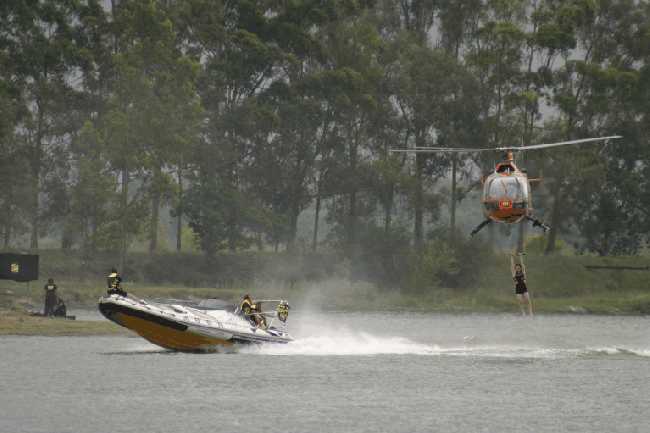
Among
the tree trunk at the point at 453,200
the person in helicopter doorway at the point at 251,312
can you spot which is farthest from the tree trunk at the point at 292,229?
the person in helicopter doorway at the point at 251,312

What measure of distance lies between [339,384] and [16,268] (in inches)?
1431

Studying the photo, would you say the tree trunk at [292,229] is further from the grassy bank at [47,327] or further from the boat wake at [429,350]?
the grassy bank at [47,327]

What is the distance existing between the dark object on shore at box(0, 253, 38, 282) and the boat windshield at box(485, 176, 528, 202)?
46416mm

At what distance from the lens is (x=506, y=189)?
2264 inches

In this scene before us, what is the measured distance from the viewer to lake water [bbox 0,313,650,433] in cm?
5388

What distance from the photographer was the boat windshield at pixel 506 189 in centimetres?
5734

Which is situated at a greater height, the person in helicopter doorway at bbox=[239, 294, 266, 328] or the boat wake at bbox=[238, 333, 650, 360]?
the person in helicopter doorway at bbox=[239, 294, 266, 328]

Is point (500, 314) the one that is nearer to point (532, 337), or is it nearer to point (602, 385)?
point (532, 337)

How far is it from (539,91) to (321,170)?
2374 cm

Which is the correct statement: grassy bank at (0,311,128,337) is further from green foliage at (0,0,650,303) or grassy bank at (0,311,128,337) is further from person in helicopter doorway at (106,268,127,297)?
green foliage at (0,0,650,303)

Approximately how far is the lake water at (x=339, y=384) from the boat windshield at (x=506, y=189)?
30.0 ft

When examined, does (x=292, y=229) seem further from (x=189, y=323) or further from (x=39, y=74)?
(x=189, y=323)

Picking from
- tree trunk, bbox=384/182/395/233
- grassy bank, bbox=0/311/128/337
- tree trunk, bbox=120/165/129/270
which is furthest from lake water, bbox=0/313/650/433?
tree trunk, bbox=384/182/395/233

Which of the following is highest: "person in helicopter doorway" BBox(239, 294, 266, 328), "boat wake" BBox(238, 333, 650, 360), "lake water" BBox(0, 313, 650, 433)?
"person in helicopter doorway" BBox(239, 294, 266, 328)
